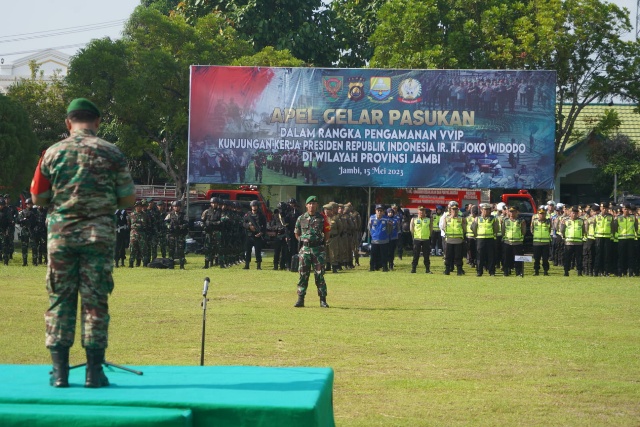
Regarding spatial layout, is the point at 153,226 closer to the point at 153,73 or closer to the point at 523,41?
the point at 153,73

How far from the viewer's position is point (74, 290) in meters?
6.91

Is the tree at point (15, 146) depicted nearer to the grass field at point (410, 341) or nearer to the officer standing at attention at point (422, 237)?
the grass field at point (410, 341)

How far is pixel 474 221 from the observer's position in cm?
2892

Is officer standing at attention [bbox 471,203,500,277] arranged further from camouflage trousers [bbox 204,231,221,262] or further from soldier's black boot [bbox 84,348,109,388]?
soldier's black boot [bbox 84,348,109,388]

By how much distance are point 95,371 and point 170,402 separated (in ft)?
3.11

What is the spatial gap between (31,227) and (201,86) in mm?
7285

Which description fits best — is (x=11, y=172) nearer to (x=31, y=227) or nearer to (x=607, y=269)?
(x=31, y=227)

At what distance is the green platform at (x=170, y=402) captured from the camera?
588 centimetres

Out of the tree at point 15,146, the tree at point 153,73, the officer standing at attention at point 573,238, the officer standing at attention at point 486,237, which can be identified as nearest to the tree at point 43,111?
the tree at point 153,73

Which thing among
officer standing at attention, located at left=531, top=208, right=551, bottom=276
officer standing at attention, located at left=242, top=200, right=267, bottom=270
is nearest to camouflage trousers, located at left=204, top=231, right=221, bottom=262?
officer standing at attention, located at left=242, top=200, right=267, bottom=270

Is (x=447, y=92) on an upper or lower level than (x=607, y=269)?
upper

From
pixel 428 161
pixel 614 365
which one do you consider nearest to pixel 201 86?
pixel 428 161

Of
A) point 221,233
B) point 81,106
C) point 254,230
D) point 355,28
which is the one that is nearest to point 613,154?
point 355,28

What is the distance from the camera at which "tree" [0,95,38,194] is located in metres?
39.5
